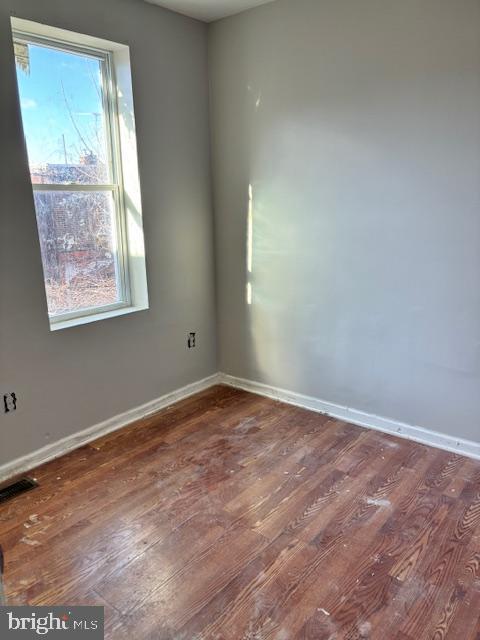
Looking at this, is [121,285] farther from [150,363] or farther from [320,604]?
[320,604]

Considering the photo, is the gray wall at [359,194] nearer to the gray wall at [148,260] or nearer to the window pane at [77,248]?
the gray wall at [148,260]

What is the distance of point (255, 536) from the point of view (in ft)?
6.66

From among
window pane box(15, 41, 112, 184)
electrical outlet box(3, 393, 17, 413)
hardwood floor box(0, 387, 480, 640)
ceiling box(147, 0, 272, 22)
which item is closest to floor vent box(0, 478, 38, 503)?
hardwood floor box(0, 387, 480, 640)

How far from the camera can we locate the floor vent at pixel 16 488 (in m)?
2.33

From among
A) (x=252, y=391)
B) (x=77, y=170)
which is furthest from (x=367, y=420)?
(x=77, y=170)

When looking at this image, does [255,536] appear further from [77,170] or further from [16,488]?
[77,170]

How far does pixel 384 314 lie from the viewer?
2777 mm

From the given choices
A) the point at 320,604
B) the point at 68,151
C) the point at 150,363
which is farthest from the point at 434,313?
the point at 68,151

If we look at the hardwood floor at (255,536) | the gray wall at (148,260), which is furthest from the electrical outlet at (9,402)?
the hardwood floor at (255,536)

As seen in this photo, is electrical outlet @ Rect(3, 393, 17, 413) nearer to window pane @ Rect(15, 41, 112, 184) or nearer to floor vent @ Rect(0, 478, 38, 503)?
floor vent @ Rect(0, 478, 38, 503)

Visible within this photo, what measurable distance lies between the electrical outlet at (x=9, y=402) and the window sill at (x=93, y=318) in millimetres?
412

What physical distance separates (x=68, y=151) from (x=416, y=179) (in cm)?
197

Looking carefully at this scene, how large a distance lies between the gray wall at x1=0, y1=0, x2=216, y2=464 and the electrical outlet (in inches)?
1.4

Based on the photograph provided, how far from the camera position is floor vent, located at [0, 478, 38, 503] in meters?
2.33
